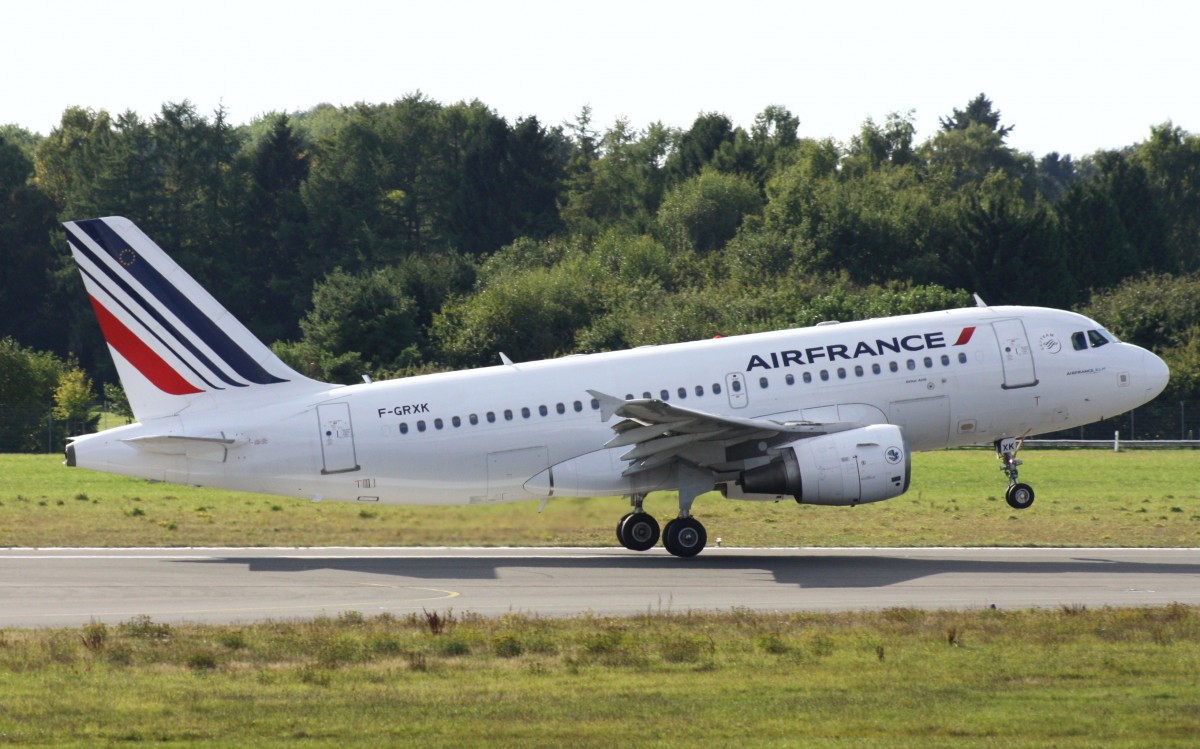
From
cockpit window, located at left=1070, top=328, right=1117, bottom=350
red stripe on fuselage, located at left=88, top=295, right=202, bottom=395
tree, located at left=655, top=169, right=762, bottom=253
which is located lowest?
cockpit window, located at left=1070, top=328, right=1117, bottom=350

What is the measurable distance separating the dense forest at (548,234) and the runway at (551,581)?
37924 millimetres

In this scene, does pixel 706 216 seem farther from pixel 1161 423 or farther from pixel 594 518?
pixel 594 518

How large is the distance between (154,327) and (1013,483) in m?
18.4

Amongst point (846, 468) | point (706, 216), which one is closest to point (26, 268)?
point (706, 216)

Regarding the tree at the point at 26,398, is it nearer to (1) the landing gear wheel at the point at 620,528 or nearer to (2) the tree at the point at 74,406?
(2) the tree at the point at 74,406

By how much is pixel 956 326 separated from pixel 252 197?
94.2m

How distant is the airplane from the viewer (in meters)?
30.9

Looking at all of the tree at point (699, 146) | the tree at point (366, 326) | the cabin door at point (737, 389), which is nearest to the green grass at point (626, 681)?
the cabin door at point (737, 389)

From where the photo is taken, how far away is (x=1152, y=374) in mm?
34094

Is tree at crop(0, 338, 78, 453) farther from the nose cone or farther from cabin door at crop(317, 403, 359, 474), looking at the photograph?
the nose cone

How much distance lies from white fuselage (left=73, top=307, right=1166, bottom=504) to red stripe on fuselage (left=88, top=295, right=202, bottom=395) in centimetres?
89

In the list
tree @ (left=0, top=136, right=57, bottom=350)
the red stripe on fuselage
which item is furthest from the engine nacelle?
tree @ (left=0, top=136, right=57, bottom=350)

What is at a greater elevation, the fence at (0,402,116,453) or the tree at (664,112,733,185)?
the tree at (664,112,733,185)

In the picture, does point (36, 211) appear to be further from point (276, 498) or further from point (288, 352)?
point (276, 498)
